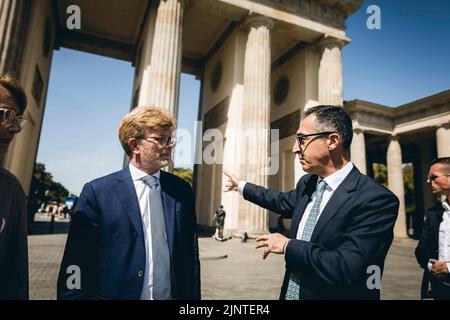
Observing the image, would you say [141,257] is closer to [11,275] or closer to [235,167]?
[11,275]

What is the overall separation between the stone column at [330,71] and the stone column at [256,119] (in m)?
4.05

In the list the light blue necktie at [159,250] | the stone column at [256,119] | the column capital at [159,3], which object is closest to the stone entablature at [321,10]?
the stone column at [256,119]

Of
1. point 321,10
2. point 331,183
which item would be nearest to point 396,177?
point 321,10

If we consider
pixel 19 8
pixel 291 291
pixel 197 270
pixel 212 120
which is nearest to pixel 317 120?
pixel 291 291

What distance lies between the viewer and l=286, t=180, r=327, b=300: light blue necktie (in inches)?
76.8

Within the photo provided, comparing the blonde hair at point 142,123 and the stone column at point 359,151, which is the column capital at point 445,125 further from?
the blonde hair at point 142,123

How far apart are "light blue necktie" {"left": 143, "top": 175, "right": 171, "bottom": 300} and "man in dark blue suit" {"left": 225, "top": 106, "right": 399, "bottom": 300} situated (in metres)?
0.68

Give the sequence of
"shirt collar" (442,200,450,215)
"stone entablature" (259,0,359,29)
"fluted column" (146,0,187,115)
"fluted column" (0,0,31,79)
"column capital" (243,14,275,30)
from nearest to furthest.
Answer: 1. "shirt collar" (442,200,450,215)
2. "fluted column" (0,0,31,79)
3. "fluted column" (146,0,187,115)
4. "column capital" (243,14,275,30)
5. "stone entablature" (259,0,359,29)

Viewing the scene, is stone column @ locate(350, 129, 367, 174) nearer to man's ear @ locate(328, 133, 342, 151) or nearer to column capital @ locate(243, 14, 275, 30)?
column capital @ locate(243, 14, 275, 30)

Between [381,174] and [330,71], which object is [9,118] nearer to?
[330,71]

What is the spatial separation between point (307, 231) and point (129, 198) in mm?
1261

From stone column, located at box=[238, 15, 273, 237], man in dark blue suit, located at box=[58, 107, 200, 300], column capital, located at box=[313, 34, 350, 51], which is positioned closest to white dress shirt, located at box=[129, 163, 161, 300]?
man in dark blue suit, located at box=[58, 107, 200, 300]

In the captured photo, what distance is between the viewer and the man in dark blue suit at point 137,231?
1.90 metres

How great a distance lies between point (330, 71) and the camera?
18.4 metres
